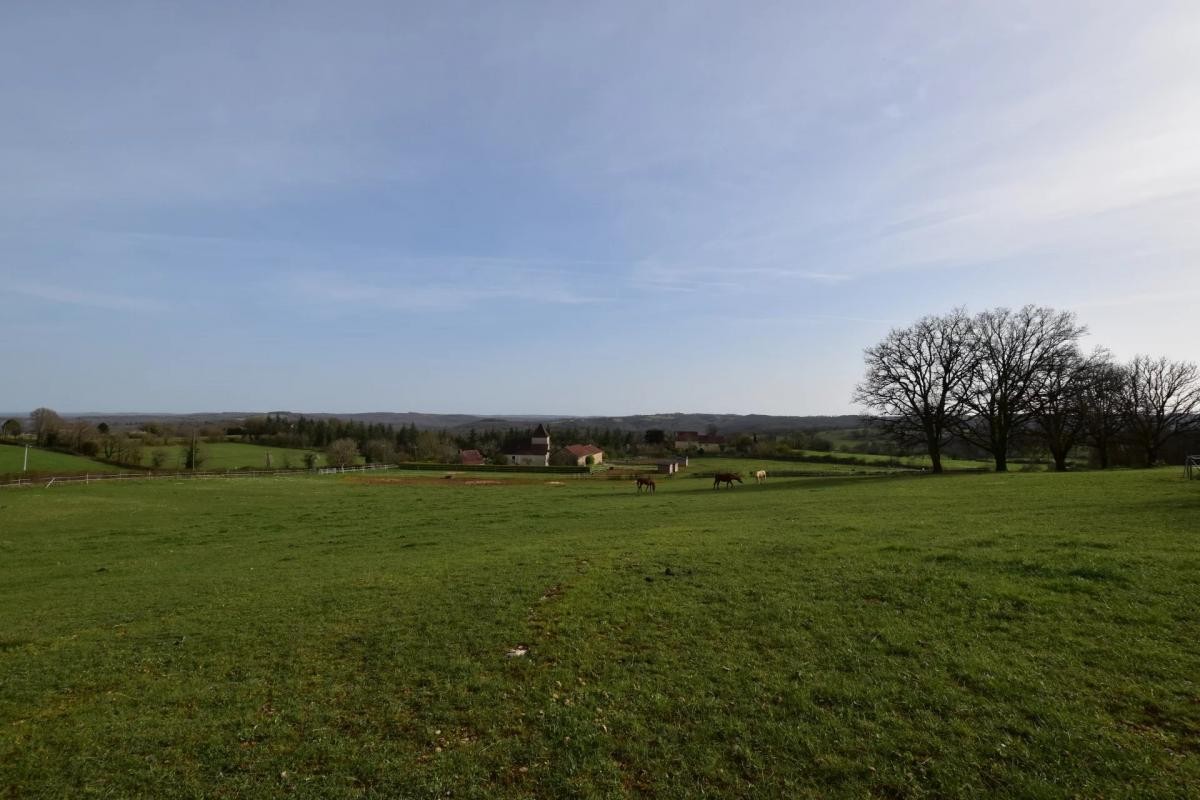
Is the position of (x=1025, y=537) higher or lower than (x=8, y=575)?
higher

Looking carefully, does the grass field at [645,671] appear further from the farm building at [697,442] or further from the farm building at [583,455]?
the farm building at [697,442]

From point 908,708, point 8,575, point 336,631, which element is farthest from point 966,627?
point 8,575

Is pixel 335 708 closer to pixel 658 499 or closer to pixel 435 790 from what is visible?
pixel 435 790

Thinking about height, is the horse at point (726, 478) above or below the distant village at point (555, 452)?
above

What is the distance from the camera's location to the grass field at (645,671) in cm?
523

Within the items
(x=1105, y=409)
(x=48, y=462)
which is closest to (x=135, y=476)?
(x=48, y=462)

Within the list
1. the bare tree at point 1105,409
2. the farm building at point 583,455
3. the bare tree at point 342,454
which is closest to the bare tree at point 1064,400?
the bare tree at point 1105,409

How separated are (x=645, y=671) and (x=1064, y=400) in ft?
160

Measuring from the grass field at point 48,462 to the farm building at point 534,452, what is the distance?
56.5 meters

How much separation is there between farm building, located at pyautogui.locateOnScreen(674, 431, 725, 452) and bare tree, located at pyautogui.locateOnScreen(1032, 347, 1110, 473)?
75.3 m

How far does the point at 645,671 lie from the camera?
283 inches

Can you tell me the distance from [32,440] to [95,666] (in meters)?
98.4

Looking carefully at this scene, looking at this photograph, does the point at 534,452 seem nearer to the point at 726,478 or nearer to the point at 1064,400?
the point at 726,478

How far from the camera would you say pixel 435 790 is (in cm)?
507
